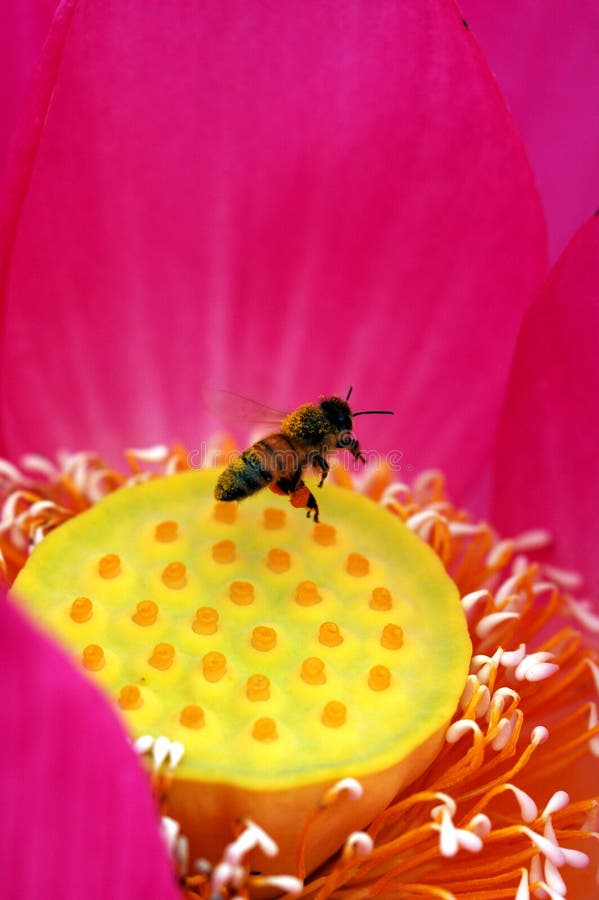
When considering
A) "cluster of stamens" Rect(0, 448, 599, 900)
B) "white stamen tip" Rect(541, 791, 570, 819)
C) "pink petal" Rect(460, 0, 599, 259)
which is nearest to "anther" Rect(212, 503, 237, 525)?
"cluster of stamens" Rect(0, 448, 599, 900)

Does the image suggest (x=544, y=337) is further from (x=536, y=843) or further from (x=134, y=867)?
(x=134, y=867)

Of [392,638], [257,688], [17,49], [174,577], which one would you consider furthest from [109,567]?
[17,49]

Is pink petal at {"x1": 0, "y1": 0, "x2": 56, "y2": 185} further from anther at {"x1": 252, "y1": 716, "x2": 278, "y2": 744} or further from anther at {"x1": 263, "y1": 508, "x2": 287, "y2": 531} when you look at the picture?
anther at {"x1": 252, "y1": 716, "x2": 278, "y2": 744}

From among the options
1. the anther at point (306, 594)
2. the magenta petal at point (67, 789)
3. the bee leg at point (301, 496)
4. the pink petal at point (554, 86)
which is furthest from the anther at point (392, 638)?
the pink petal at point (554, 86)

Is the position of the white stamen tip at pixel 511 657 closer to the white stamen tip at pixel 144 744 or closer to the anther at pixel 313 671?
the anther at pixel 313 671

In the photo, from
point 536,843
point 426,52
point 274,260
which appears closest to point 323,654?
point 536,843
